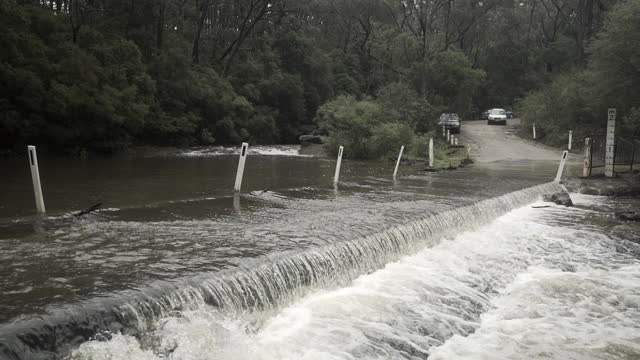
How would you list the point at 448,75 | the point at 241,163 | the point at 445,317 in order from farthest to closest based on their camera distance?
1. the point at 448,75
2. the point at 241,163
3. the point at 445,317

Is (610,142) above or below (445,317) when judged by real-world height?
above

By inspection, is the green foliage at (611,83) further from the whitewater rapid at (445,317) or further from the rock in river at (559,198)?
the whitewater rapid at (445,317)

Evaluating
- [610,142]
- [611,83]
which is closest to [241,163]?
[610,142]

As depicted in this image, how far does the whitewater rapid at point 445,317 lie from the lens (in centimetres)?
614

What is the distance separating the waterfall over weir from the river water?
0.02 meters

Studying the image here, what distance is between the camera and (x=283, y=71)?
178 ft

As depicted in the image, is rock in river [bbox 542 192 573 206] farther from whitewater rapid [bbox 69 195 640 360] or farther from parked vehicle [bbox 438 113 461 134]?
parked vehicle [bbox 438 113 461 134]

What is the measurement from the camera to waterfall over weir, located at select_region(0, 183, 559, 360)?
5.13 m

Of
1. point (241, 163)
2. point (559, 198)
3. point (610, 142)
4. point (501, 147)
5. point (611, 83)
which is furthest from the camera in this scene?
point (501, 147)

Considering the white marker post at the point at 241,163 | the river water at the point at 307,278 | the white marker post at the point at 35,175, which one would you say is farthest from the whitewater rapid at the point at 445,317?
the white marker post at the point at 35,175

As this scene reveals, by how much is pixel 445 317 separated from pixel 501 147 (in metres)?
30.2

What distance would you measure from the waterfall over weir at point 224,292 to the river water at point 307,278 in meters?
0.02

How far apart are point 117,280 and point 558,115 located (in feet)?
126

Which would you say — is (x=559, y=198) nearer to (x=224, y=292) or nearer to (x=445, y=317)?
(x=445, y=317)
